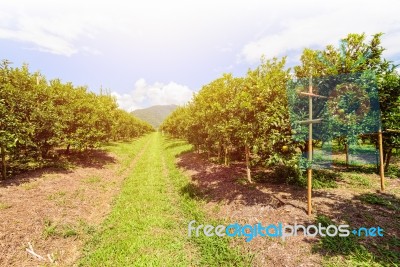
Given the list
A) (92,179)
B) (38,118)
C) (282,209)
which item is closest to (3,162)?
(38,118)

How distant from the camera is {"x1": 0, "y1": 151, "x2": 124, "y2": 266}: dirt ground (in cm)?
760

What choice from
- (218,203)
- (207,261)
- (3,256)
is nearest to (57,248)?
(3,256)

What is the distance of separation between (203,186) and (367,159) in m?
16.8

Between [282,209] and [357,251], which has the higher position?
[282,209]

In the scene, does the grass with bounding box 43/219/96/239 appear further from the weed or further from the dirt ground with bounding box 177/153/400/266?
the weed

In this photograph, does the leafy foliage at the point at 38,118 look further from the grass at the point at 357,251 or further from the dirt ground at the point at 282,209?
the grass at the point at 357,251

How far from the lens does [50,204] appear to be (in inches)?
429

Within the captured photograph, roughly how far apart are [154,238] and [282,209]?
5.50 m

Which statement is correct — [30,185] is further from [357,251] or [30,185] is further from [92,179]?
[357,251]

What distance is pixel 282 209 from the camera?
31.2 feet

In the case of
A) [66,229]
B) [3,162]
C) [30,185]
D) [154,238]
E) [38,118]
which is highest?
[38,118]

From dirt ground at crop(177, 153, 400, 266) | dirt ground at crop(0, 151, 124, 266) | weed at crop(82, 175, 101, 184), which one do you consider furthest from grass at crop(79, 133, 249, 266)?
weed at crop(82, 175, 101, 184)

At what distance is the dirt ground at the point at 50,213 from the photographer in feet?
24.9

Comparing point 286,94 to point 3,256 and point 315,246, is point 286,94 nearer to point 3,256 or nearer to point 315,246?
point 315,246
